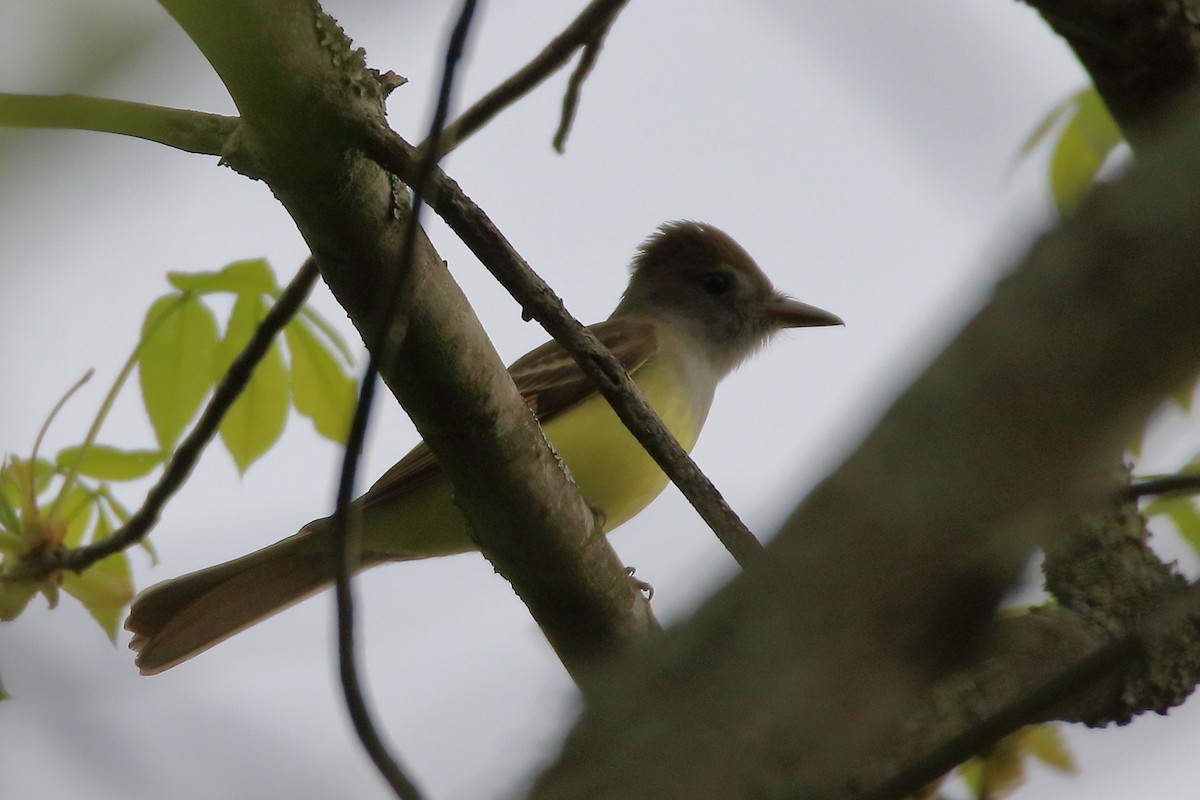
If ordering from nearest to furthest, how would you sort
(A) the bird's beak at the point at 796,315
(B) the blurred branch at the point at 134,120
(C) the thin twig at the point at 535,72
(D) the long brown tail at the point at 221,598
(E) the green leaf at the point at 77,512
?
1. (B) the blurred branch at the point at 134,120
2. (C) the thin twig at the point at 535,72
3. (E) the green leaf at the point at 77,512
4. (D) the long brown tail at the point at 221,598
5. (A) the bird's beak at the point at 796,315

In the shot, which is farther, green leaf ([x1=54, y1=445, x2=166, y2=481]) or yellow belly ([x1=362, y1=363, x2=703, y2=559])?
yellow belly ([x1=362, y1=363, x2=703, y2=559])

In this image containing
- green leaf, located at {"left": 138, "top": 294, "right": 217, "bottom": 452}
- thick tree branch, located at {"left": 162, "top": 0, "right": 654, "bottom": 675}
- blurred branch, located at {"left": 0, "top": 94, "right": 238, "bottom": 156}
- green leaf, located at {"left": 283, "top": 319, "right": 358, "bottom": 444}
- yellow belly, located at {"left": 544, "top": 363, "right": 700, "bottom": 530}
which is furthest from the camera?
yellow belly, located at {"left": 544, "top": 363, "right": 700, "bottom": 530}

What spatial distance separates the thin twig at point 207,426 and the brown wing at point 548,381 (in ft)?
4.02

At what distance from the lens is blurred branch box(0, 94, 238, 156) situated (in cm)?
184

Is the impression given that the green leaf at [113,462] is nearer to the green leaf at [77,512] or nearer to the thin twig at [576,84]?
the green leaf at [77,512]

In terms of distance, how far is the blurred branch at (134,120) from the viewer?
1.84 metres

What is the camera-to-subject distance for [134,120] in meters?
2.94

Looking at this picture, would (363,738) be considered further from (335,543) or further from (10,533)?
Answer: (10,533)

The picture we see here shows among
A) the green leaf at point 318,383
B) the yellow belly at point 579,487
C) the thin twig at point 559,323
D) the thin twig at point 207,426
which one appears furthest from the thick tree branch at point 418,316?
the yellow belly at point 579,487

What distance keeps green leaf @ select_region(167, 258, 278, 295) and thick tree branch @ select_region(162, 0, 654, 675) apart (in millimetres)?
1198

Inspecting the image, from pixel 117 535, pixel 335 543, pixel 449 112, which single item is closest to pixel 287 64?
pixel 449 112

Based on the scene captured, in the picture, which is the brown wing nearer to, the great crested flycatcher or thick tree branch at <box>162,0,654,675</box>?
the great crested flycatcher

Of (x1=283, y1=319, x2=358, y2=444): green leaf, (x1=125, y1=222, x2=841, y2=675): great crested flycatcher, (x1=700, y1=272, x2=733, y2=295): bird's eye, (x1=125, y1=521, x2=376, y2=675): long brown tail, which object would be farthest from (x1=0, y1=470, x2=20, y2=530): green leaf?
(x1=700, y1=272, x2=733, y2=295): bird's eye

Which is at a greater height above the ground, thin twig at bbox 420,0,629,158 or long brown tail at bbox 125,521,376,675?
long brown tail at bbox 125,521,376,675
